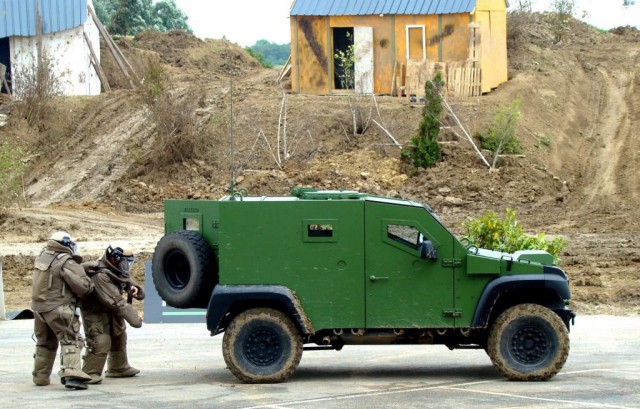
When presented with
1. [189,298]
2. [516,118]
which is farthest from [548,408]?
[516,118]

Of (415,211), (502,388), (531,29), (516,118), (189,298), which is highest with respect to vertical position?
(531,29)

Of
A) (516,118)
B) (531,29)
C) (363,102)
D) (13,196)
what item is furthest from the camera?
(531,29)

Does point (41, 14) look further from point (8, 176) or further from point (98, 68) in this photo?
point (8, 176)

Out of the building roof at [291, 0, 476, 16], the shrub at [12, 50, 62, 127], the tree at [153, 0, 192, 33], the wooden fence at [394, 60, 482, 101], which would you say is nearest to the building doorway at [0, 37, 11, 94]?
the shrub at [12, 50, 62, 127]

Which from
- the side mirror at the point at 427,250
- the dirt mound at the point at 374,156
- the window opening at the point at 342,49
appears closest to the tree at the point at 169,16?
the dirt mound at the point at 374,156

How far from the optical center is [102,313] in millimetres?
14992

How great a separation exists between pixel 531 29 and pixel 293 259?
133ft

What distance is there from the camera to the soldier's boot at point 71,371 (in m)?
14.3

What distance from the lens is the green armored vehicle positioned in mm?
14484

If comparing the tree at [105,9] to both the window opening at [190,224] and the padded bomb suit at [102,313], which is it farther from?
the padded bomb suit at [102,313]

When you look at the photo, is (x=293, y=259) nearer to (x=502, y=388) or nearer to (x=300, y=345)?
(x=300, y=345)

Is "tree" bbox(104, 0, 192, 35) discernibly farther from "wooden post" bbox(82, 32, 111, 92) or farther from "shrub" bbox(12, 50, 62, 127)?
"shrub" bbox(12, 50, 62, 127)

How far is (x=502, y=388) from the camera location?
14.2m

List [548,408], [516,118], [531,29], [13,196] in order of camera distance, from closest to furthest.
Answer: [548,408], [13,196], [516,118], [531,29]
